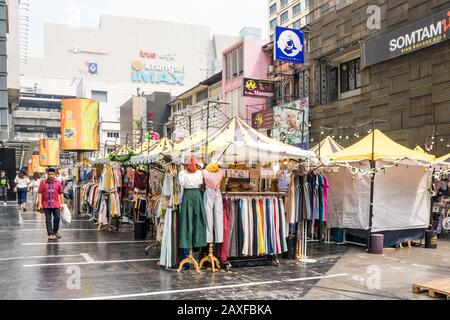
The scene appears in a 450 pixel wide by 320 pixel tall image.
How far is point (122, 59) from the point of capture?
105 metres

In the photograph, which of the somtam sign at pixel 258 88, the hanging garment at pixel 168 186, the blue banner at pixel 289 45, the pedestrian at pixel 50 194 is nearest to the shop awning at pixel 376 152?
the hanging garment at pixel 168 186

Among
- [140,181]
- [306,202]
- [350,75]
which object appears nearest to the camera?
[306,202]

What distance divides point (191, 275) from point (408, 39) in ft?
45.7

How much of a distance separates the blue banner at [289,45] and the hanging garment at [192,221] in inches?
604

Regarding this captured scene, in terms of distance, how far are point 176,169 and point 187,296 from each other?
294 cm

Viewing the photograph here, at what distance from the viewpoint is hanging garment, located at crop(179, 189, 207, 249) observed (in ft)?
26.0

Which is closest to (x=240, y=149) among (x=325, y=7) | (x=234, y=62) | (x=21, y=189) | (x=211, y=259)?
(x=211, y=259)

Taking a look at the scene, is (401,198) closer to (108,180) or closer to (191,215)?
(191,215)

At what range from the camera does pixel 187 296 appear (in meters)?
6.34

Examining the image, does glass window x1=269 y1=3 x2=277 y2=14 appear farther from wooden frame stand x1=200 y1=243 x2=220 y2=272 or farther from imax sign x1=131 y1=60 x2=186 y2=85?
wooden frame stand x1=200 y1=243 x2=220 y2=272

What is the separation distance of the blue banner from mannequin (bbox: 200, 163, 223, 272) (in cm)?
1500

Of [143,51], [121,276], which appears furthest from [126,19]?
[121,276]

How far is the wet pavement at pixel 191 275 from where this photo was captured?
21.3ft

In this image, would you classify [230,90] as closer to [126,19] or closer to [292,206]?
[292,206]
